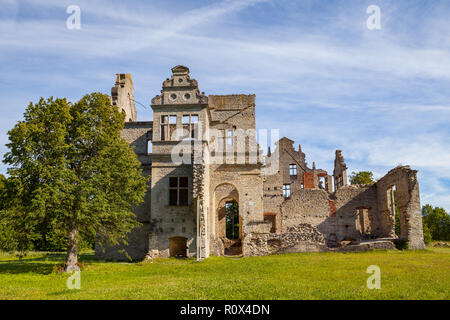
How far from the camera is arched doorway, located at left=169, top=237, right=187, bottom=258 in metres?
27.7

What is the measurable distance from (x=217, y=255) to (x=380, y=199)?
17.4m

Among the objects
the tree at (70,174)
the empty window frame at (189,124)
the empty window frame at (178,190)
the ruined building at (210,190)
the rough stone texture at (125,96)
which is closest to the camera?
the tree at (70,174)

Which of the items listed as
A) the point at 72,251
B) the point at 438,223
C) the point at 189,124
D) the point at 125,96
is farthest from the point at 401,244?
the point at 438,223

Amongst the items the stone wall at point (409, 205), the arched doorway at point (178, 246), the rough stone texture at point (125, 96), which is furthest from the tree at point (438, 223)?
the rough stone texture at point (125, 96)

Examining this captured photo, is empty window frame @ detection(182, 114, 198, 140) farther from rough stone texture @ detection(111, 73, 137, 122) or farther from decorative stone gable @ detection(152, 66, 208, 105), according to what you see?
rough stone texture @ detection(111, 73, 137, 122)

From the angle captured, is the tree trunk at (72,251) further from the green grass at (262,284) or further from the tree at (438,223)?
the tree at (438,223)

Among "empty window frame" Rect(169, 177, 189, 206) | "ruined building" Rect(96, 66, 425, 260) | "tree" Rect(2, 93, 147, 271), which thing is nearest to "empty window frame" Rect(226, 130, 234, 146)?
"ruined building" Rect(96, 66, 425, 260)

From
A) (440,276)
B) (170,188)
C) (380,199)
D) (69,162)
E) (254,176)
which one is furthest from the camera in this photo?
(380,199)

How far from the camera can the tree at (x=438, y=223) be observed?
189ft

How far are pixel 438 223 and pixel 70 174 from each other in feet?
189

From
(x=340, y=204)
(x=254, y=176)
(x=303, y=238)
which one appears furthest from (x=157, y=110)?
(x=340, y=204)

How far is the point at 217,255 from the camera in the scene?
28.6 m
